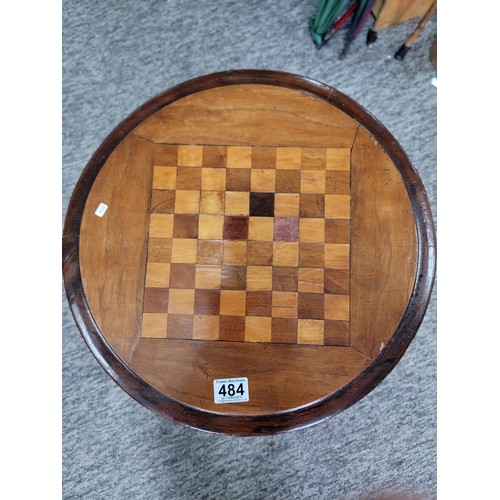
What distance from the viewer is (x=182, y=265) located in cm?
113

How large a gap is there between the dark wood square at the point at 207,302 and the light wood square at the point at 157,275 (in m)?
0.08

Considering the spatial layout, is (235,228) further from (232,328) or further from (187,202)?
(232,328)

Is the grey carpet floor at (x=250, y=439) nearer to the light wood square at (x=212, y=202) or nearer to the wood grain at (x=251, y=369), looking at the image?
the wood grain at (x=251, y=369)

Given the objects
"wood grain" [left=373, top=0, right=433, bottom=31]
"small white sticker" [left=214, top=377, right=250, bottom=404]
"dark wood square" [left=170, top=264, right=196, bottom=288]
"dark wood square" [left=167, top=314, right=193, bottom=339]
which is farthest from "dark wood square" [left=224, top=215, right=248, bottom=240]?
"wood grain" [left=373, top=0, right=433, bottom=31]

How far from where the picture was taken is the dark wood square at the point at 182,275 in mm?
1124

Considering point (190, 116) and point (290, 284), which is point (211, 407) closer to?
point (290, 284)

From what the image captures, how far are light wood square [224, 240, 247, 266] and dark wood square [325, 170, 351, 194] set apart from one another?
0.25 m

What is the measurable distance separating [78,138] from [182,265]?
2.96 feet

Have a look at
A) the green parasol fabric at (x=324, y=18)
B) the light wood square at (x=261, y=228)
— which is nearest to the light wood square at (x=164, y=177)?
the light wood square at (x=261, y=228)

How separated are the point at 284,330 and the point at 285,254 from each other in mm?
182

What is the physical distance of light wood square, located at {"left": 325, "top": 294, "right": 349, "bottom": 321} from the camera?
3.61 ft

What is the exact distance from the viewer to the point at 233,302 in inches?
43.8

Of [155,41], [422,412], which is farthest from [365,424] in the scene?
[155,41]

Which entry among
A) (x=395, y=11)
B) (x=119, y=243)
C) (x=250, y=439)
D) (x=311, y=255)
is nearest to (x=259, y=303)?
(x=311, y=255)
